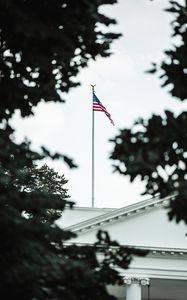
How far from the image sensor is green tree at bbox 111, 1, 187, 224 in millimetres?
6330

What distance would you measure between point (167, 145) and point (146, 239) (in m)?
20.4

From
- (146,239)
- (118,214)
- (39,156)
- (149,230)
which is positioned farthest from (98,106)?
(39,156)

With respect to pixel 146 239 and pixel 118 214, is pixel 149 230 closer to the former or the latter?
pixel 146 239

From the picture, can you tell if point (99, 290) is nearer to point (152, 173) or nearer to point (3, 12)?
point (152, 173)

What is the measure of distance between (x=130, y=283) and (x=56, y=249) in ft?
59.3

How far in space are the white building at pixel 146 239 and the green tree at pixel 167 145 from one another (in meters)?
16.7

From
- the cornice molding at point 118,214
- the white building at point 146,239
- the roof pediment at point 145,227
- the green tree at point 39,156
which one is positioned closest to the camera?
the green tree at point 39,156

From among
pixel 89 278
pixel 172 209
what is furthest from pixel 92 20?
pixel 89 278

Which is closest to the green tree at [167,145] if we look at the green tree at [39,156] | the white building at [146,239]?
the green tree at [39,156]

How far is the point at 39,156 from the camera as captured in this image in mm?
7566

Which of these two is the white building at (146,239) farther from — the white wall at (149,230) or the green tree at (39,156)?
the green tree at (39,156)

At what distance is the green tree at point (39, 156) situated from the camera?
6.13 metres

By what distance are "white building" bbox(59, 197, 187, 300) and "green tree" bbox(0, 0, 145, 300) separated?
1653 centimetres

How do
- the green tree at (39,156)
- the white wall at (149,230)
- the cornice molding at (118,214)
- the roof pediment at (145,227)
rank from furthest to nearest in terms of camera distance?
1. the white wall at (149,230)
2. the roof pediment at (145,227)
3. the cornice molding at (118,214)
4. the green tree at (39,156)
